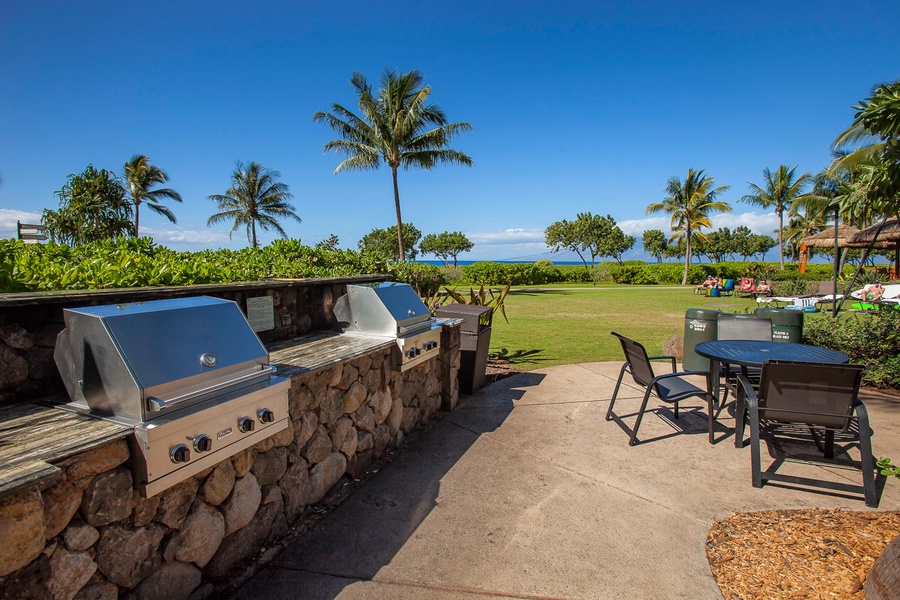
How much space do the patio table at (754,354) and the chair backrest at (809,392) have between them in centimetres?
36

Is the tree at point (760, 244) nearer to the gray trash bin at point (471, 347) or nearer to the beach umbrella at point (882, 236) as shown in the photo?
the beach umbrella at point (882, 236)

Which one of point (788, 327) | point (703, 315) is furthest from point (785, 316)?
point (703, 315)

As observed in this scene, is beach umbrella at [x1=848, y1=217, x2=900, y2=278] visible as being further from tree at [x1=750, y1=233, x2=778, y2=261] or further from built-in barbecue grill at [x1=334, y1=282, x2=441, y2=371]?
tree at [x1=750, y1=233, x2=778, y2=261]

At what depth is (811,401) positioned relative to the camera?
10.3 feet

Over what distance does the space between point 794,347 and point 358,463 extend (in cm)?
400

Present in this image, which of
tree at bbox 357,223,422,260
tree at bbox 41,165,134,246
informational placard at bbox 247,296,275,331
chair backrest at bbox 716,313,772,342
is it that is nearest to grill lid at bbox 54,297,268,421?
informational placard at bbox 247,296,275,331

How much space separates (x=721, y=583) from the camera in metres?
2.23

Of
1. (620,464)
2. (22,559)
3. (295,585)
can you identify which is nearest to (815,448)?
(620,464)

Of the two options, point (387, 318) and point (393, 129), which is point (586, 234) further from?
point (387, 318)

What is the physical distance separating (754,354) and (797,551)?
6.10 ft

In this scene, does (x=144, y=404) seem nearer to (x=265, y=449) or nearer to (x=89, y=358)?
(x=89, y=358)

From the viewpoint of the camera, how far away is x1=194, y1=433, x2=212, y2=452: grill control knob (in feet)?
5.89

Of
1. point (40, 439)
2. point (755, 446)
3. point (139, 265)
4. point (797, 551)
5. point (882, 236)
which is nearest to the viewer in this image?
point (40, 439)

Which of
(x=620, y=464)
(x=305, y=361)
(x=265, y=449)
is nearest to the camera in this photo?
(x=265, y=449)
